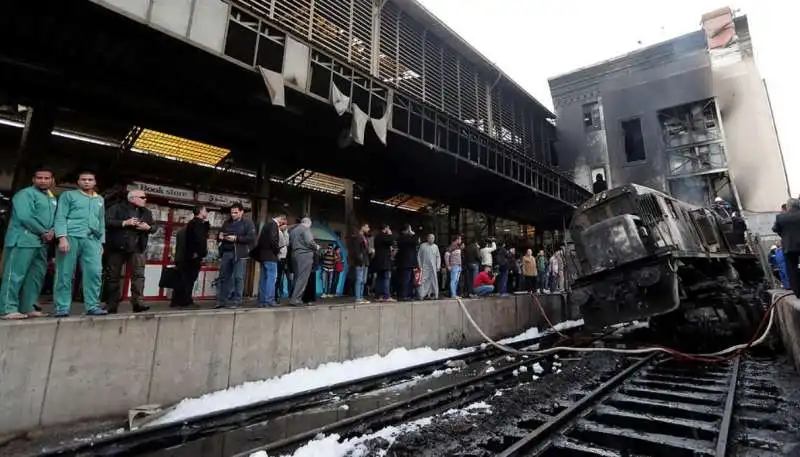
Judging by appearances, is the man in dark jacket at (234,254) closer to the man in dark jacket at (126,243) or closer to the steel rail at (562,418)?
the man in dark jacket at (126,243)

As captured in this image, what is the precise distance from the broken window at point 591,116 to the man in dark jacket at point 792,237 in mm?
20168

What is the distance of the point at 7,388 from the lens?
12.5 ft

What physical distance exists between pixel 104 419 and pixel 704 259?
37.2ft

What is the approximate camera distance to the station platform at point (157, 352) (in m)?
3.94

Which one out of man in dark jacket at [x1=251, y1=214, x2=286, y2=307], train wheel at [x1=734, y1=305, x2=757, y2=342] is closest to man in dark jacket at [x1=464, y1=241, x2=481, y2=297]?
train wheel at [x1=734, y1=305, x2=757, y2=342]

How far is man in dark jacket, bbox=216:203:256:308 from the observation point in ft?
22.6

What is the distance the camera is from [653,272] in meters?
7.21

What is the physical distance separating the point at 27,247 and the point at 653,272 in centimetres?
971

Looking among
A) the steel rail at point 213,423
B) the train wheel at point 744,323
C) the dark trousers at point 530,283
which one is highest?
the dark trousers at point 530,283

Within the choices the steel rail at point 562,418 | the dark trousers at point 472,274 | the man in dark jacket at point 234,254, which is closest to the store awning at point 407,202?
the dark trousers at point 472,274

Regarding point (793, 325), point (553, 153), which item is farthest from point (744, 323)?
point (553, 153)

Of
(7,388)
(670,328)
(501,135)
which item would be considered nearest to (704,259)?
(670,328)

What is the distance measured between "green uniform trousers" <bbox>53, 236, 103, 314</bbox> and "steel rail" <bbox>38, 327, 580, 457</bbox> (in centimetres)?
180

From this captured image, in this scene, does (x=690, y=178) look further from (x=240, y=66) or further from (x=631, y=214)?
(x=240, y=66)
